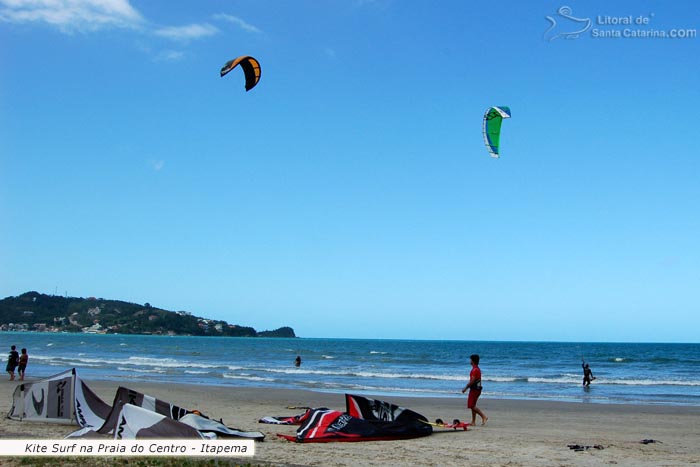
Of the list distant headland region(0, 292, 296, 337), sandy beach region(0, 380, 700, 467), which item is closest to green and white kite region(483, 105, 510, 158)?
sandy beach region(0, 380, 700, 467)

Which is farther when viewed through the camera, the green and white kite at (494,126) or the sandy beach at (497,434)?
the green and white kite at (494,126)

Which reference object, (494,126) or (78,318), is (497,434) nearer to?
(494,126)

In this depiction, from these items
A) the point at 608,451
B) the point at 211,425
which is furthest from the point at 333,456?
the point at 608,451

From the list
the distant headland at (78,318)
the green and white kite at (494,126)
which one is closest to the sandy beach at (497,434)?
the green and white kite at (494,126)

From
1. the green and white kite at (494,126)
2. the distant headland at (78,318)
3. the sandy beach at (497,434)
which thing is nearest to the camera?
the sandy beach at (497,434)

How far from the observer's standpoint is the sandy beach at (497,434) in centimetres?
842

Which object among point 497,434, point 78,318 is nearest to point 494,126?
point 497,434

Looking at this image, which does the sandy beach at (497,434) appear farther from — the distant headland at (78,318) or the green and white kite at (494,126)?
the distant headland at (78,318)

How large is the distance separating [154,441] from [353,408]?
10.9ft

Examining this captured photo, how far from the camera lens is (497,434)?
439 inches

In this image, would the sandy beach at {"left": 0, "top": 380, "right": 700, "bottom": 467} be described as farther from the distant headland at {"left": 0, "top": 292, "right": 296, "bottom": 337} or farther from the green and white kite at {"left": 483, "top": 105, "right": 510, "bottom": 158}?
the distant headland at {"left": 0, "top": 292, "right": 296, "bottom": 337}

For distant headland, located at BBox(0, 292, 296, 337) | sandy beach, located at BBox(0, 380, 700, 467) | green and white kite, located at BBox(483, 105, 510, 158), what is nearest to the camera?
sandy beach, located at BBox(0, 380, 700, 467)

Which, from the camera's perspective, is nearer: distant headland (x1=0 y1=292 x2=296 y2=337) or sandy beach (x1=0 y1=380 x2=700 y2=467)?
sandy beach (x1=0 y1=380 x2=700 y2=467)

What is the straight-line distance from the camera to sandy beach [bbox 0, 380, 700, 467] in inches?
332
